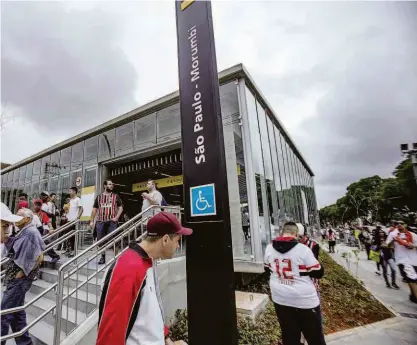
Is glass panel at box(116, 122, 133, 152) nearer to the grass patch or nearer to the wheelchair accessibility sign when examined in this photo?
the grass patch

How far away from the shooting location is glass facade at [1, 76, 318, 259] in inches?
230

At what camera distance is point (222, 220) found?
219 cm

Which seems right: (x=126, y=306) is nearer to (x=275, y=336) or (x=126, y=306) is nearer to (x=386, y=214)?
(x=275, y=336)

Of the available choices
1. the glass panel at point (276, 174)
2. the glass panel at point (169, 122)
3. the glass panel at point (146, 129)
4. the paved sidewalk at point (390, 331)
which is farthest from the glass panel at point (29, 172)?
the paved sidewalk at point (390, 331)

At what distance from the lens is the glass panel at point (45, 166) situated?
37.8ft

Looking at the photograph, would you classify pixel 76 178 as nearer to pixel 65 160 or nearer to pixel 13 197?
pixel 65 160

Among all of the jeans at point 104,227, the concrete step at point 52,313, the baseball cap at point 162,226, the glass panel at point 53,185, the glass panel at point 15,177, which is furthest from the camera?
the glass panel at point 15,177

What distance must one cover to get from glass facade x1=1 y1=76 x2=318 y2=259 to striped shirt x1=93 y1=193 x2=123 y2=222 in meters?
2.63

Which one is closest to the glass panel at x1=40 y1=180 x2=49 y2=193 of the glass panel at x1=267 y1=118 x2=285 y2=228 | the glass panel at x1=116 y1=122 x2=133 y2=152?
the glass panel at x1=116 y1=122 x2=133 y2=152

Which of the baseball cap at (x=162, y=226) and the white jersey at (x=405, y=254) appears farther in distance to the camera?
the white jersey at (x=405, y=254)

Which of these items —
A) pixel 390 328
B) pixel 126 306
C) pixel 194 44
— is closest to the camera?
pixel 126 306

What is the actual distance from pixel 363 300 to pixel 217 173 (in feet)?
20.4

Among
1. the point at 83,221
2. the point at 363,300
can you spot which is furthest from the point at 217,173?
the point at 83,221

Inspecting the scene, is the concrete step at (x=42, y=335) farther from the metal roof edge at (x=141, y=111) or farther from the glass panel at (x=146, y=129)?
the metal roof edge at (x=141, y=111)
